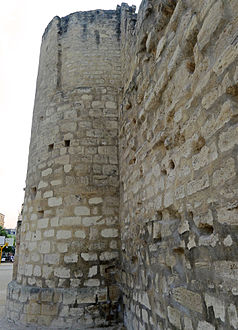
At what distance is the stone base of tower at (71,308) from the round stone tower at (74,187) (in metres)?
0.01

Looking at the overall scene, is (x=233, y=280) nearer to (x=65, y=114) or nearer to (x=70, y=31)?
(x=65, y=114)

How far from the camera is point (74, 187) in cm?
484

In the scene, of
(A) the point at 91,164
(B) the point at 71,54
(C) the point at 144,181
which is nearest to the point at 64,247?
(A) the point at 91,164

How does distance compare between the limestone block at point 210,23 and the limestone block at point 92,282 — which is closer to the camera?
the limestone block at point 210,23

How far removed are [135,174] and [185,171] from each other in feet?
5.47

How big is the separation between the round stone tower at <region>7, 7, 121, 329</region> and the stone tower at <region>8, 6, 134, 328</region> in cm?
2

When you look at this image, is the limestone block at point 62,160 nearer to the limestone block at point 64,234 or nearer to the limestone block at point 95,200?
the limestone block at point 95,200

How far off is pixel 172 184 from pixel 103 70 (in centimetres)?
398

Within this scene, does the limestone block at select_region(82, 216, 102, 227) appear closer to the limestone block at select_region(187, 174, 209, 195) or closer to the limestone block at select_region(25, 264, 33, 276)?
the limestone block at select_region(25, 264, 33, 276)

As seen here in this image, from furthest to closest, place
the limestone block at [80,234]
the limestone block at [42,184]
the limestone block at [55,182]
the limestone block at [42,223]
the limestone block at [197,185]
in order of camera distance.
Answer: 1. the limestone block at [42,184]
2. the limestone block at [55,182]
3. the limestone block at [42,223]
4. the limestone block at [80,234]
5. the limestone block at [197,185]

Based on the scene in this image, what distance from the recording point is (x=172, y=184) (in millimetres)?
2605

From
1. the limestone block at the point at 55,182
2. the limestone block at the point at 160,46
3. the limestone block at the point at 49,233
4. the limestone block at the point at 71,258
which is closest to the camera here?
the limestone block at the point at 160,46

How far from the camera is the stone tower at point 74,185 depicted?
14.3 feet

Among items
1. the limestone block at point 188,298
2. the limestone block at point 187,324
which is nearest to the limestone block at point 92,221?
the limestone block at point 188,298
